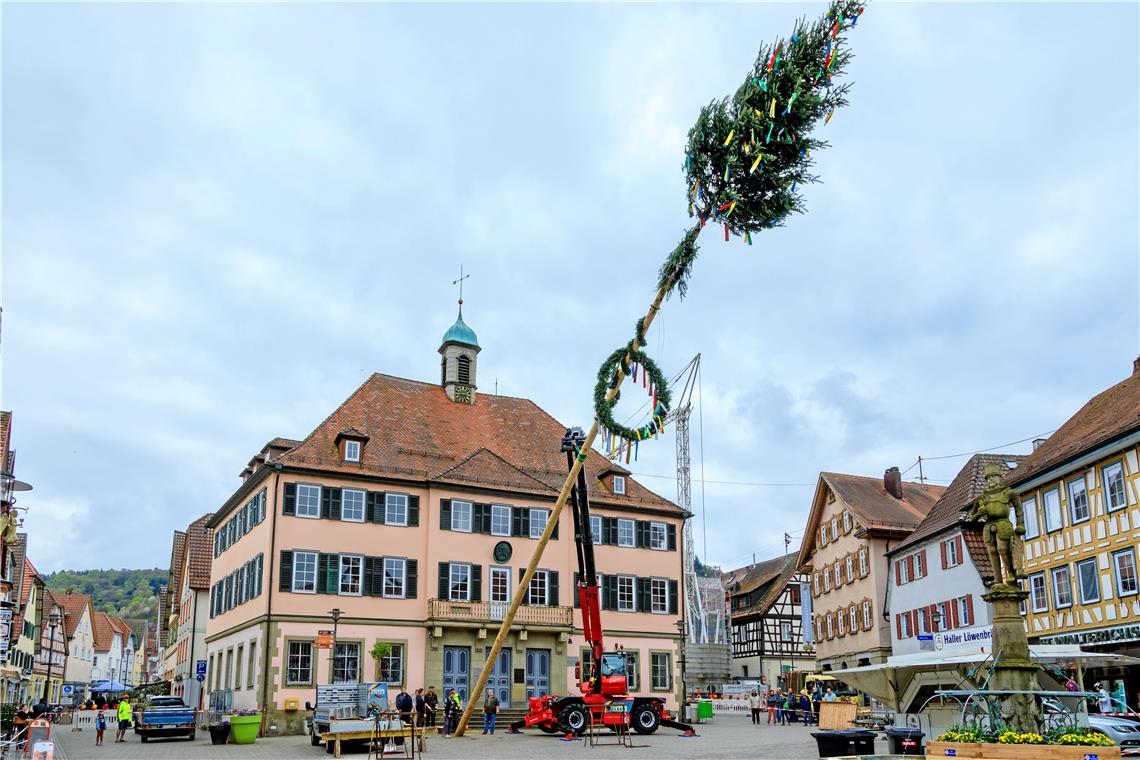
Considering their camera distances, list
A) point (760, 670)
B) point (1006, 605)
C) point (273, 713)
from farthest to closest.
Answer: point (760, 670)
point (273, 713)
point (1006, 605)

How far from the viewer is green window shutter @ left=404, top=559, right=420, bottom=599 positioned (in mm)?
36781

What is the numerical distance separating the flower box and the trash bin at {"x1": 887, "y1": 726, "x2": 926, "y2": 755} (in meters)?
5.39

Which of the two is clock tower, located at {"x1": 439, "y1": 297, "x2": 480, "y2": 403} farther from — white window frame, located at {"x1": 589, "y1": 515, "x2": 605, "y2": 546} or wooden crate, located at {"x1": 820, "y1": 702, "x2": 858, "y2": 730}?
wooden crate, located at {"x1": 820, "y1": 702, "x2": 858, "y2": 730}

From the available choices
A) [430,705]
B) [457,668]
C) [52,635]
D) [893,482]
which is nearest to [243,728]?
[430,705]

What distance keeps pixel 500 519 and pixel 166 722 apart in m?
12.7

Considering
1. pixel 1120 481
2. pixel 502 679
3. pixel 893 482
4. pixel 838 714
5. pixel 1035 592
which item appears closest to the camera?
pixel 838 714

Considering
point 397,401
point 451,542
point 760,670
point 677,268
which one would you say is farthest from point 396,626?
point 760,670

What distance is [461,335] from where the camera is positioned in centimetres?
4441

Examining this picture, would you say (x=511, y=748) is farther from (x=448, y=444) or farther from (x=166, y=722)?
(x=448, y=444)

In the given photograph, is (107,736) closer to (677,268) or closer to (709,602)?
(677,268)

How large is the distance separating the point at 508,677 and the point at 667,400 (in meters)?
19.1

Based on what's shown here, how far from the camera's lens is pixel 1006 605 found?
566 inches

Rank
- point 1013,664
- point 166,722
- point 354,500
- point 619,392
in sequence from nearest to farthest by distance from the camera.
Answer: point 1013,664
point 619,392
point 166,722
point 354,500

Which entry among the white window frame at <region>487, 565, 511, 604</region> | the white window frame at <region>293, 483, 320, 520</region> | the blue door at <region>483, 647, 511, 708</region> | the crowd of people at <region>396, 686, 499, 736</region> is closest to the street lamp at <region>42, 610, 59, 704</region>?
the white window frame at <region>293, 483, 320, 520</region>
